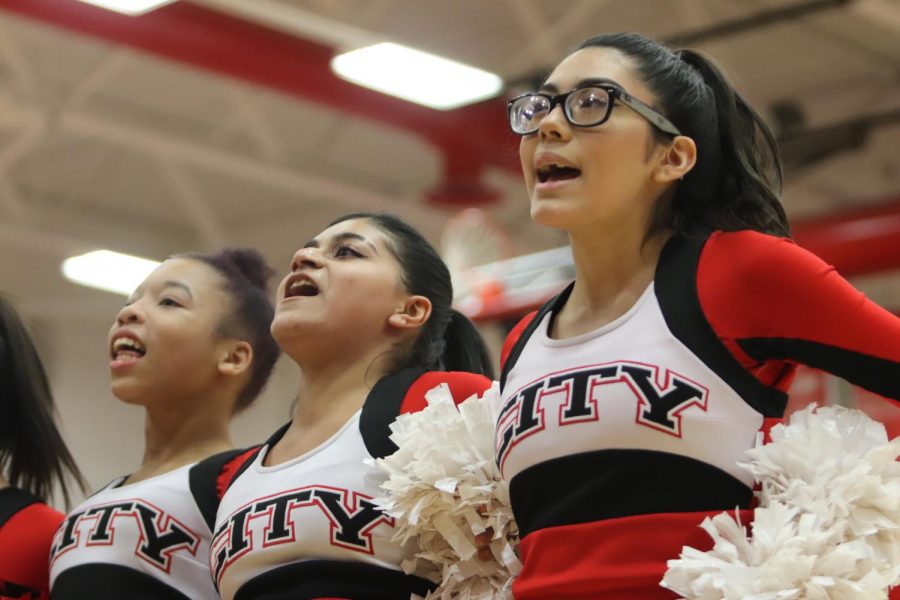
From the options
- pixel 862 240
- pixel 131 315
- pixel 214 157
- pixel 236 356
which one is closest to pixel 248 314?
pixel 236 356

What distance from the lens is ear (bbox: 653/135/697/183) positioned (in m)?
2.02

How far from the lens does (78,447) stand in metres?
12.5

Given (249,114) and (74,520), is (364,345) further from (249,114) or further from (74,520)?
(249,114)

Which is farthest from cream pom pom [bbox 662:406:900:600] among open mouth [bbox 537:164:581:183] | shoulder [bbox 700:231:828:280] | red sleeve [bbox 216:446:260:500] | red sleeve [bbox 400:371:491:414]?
red sleeve [bbox 216:446:260:500]

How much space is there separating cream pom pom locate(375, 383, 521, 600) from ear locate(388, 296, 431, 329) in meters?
0.40

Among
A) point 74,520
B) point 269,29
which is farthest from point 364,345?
point 269,29

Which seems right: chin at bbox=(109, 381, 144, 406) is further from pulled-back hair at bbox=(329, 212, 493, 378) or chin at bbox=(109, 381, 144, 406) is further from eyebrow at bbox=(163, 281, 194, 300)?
pulled-back hair at bbox=(329, 212, 493, 378)

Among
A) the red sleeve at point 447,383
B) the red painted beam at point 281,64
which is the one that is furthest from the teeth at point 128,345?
the red painted beam at point 281,64

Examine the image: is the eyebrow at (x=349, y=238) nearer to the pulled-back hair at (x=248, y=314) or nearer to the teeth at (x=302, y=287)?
the teeth at (x=302, y=287)

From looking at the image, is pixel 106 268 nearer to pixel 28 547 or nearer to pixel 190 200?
pixel 190 200

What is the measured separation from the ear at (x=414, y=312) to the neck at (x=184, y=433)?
0.57m

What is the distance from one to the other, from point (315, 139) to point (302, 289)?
27.3 ft

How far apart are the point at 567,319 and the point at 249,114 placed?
25.4 feet

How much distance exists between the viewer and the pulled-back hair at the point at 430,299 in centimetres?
263
